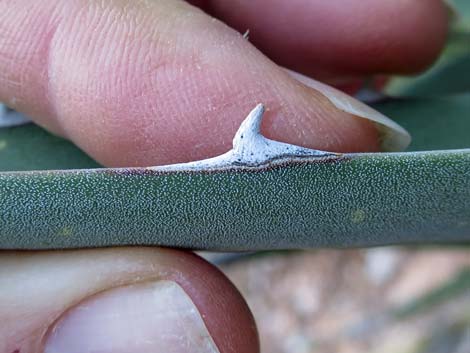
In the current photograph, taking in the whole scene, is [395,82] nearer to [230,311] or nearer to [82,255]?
[230,311]

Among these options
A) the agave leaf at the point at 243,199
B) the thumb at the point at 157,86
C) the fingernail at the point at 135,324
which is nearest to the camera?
the agave leaf at the point at 243,199

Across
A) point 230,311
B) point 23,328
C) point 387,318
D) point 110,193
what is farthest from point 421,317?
point 110,193

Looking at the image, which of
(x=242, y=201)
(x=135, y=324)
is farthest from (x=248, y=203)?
(x=135, y=324)

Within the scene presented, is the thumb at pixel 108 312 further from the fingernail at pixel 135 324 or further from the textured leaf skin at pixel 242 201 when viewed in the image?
the textured leaf skin at pixel 242 201

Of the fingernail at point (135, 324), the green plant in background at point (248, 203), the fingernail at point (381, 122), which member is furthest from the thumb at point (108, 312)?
the fingernail at point (381, 122)

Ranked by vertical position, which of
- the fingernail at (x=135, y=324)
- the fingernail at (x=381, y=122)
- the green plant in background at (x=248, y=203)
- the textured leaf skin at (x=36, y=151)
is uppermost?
the fingernail at (x=381, y=122)

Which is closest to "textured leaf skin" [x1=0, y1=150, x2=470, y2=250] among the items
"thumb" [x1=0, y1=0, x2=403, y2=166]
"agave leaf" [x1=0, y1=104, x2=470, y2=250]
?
"agave leaf" [x1=0, y1=104, x2=470, y2=250]

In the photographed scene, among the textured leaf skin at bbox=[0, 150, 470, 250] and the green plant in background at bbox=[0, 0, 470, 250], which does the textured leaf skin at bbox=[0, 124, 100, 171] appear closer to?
the green plant in background at bbox=[0, 0, 470, 250]
